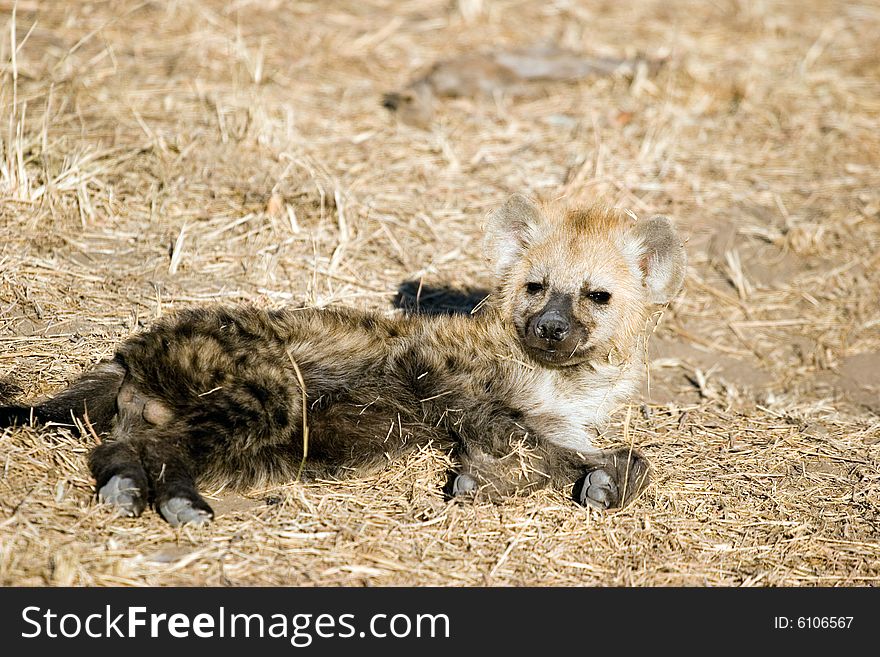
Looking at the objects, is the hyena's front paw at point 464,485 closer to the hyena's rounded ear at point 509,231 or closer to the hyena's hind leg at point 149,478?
the hyena's hind leg at point 149,478

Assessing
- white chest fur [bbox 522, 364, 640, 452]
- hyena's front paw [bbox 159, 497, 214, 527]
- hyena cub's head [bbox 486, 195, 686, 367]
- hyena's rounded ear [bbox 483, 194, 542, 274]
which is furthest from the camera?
hyena's rounded ear [bbox 483, 194, 542, 274]

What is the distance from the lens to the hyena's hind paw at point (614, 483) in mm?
3668

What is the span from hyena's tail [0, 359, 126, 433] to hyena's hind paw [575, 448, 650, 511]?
1.79 meters

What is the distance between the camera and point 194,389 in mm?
3529

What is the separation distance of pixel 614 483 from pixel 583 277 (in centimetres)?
91

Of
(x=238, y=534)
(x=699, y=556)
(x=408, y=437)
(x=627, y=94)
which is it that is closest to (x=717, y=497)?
(x=699, y=556)

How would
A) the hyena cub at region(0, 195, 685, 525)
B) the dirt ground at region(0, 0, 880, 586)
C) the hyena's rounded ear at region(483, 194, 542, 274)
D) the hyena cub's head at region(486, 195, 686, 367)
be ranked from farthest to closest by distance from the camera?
the hyena's rounded ear at region(483, 194, 542, 274) → the hyena cub's head at region(486, 195, 686, 367) → the hyena cub at region(0, 195, 685, 525) → the dirt ground at region(0, 0, 880, 586)

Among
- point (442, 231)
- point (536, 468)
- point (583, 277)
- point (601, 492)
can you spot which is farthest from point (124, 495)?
point (442, 231)

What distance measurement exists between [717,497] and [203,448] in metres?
2.02

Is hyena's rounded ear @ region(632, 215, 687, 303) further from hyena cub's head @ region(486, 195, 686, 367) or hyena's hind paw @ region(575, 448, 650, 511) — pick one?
hyena's hind paw @ region(575, 448, 650, 511)

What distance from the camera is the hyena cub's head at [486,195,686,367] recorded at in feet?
13.3

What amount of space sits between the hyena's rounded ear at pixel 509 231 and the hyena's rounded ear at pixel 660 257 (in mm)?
460


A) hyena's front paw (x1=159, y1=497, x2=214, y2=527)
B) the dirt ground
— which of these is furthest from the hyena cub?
the dirt ground

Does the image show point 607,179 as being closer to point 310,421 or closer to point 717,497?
point 717,497
